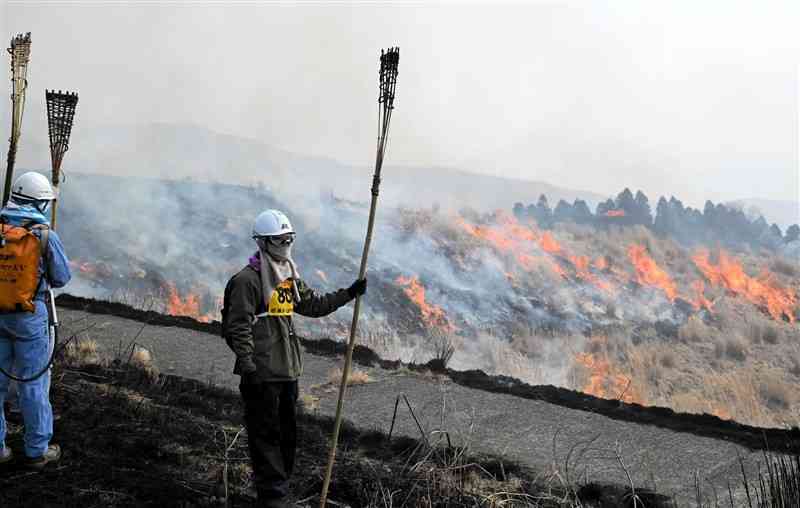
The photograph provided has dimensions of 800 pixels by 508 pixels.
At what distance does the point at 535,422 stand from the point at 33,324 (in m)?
5.38

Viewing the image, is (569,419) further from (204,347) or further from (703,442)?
(204,347)

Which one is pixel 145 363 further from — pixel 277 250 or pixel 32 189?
pixel 277 250

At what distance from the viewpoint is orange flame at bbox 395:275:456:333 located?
17516 mm

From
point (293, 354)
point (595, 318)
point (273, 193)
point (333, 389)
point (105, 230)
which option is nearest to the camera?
point (293, 354)

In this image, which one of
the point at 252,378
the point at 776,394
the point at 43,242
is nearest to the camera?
the point at 252,378

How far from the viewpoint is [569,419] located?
8.66 metres

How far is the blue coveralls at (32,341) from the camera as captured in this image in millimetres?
5062

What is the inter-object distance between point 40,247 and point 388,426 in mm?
4107

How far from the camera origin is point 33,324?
510 centimetres

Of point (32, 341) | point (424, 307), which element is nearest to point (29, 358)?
point (32, 341)

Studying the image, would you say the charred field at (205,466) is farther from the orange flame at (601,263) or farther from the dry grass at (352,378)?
the orange flame at (601,263)

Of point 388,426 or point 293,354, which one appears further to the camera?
point 388,426

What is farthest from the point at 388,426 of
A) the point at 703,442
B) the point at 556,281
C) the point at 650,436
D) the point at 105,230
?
the point at 105,230

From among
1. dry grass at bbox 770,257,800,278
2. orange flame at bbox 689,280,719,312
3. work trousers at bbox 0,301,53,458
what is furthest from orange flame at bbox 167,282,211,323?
dry grass at bbox 770,257,800,278
